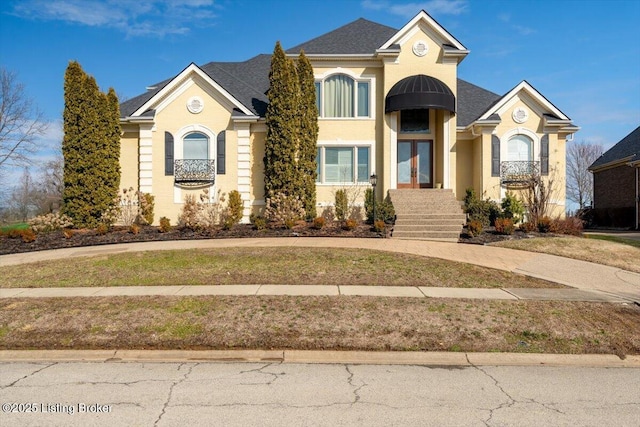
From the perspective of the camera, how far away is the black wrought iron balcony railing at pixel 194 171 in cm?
1888

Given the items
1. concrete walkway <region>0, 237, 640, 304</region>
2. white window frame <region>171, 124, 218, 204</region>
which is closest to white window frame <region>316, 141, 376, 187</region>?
Result: white window frame <region>171, 124, 218, 204</region>

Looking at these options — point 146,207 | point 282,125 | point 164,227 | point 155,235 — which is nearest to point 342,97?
point 282,125

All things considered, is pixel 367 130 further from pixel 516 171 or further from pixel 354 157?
pixel 516 171

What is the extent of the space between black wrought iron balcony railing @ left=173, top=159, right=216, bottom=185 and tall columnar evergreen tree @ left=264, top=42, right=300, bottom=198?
290 centimetres

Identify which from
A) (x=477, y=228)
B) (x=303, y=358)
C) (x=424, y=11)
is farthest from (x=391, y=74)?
(x=303, y=358)

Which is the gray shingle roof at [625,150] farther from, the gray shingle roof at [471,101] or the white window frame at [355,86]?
the white window frame at [355,86]

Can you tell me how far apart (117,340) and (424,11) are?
1853 centimetres

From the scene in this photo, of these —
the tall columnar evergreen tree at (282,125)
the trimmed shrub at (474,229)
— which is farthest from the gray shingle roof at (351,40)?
the trimmed shrub at (474,229)

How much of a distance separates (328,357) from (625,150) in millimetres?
30013

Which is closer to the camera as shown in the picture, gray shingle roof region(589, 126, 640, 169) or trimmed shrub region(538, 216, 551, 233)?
trimmed shrub region(538, 216, 551, 233)

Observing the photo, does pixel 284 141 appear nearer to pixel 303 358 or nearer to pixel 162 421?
pixel 303 358

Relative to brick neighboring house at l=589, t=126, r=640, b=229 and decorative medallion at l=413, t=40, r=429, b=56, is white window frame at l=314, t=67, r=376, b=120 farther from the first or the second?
brick neighboring house at l=589, t=126, r=640, b=229

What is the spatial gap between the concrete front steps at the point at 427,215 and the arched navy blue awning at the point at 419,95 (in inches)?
145

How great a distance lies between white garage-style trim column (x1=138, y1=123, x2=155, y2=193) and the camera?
746 inches
